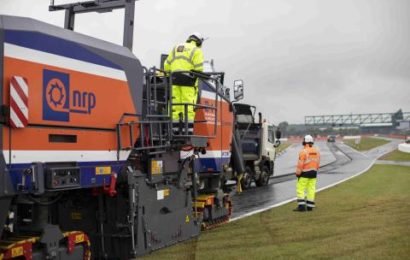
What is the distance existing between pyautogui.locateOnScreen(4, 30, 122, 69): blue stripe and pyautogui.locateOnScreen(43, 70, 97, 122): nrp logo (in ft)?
0.79

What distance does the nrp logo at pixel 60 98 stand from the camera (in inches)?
202

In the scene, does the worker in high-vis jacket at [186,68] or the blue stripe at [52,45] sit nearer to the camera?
the blue stripe at [52,45]

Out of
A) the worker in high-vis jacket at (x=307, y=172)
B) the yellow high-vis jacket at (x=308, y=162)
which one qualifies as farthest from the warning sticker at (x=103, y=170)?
the yellow high-vis jacket at (x=308, y=162)

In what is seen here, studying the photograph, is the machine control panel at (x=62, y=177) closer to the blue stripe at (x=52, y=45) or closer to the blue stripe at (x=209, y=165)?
the blue stripe at (x=52, y=45)

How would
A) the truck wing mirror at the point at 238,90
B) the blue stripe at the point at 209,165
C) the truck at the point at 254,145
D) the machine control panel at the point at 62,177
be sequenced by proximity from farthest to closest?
1. the truck at the point at 254,145
2. the truck wing mirror at the point at 238,90
3. the blue stripe at the point at 209,165
4. the machine control panel at the point at 62,177

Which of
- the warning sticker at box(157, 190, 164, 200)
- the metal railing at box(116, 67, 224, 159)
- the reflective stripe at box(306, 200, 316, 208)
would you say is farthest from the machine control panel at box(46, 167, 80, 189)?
the reflective stripe at box(306, 200, 316, 208)

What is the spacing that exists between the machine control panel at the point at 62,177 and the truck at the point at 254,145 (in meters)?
12.0

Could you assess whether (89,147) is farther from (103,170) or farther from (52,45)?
(52,45)

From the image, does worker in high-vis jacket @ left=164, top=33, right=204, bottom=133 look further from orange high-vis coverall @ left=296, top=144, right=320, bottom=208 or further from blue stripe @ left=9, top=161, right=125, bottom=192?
orange high-vis coverall @ left=296, top=144, right=320, bottom=208

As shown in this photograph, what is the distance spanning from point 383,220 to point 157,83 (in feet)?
17.8

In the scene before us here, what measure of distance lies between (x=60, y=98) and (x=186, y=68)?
10.7ft

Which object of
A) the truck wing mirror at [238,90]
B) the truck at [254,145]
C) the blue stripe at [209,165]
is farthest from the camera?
the truck at [254,145]

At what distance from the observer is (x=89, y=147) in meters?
5.71

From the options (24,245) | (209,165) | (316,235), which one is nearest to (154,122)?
(24,245)
